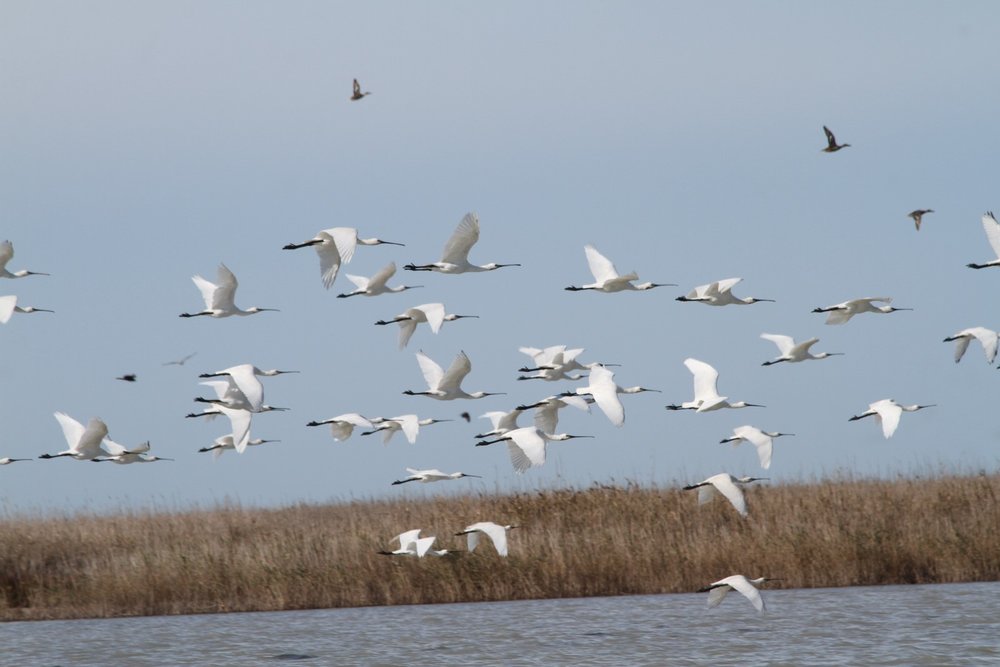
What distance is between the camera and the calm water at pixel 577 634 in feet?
45.3

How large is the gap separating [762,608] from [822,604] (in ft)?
15.3

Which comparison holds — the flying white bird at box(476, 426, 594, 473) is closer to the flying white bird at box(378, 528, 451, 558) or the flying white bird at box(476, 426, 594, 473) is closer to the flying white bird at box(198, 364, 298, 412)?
the flying white bird at box(378, 528, 451, 558)

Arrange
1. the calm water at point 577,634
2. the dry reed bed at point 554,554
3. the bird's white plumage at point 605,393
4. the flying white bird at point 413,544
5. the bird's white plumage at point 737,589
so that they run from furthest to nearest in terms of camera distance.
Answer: the dry reed bed at point 554,554 → the flying white bird at point 413,544 → the calm water at point 577,634 → the bird's white plumage at point 605,393 → the bird's white plumage at point 737,589

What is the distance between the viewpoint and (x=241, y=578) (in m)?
18.4

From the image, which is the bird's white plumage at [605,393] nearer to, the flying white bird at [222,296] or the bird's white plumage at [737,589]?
the bird's white plumage at [737,589]

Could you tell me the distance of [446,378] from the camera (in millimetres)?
15656

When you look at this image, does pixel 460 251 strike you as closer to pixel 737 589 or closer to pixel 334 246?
pixel 334 246

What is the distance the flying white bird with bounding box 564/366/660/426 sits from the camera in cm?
1319

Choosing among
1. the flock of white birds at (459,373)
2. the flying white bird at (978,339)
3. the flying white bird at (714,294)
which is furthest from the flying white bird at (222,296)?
the flying white bird at (978,339)

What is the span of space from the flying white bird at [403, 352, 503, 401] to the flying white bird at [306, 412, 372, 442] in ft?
2.12

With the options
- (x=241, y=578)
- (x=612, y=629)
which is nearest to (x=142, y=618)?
(x=241, y=578)

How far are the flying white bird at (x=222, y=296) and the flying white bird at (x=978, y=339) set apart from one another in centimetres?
752

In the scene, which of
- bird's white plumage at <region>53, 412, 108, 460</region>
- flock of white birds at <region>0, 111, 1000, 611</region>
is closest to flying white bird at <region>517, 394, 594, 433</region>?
flock of white birds at <region>0, 111, 1000, 611</region>

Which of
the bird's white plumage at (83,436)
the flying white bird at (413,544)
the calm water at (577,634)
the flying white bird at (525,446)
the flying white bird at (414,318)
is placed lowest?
the calm water at (577,634)
